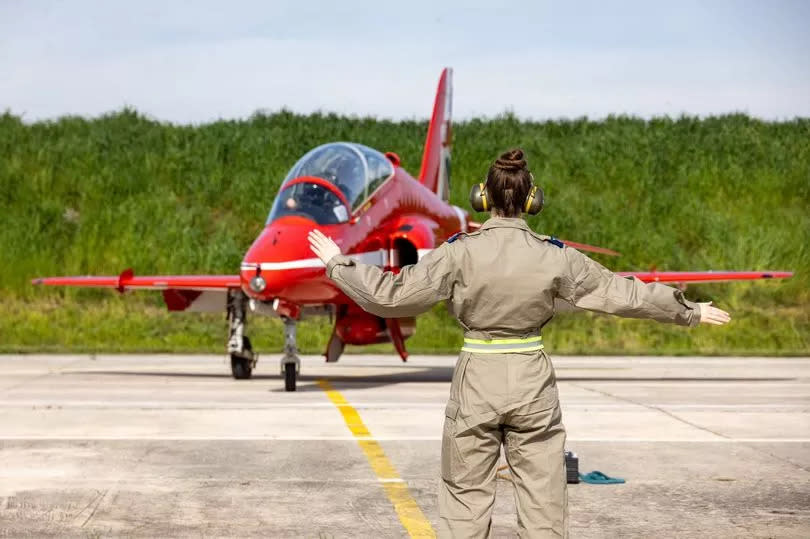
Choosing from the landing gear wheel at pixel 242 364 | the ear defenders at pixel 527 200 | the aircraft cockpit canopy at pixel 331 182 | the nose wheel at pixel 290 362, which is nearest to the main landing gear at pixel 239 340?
the landing gear wheel at pixel 242 364

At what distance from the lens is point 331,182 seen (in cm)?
1744

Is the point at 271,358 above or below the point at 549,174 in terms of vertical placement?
below

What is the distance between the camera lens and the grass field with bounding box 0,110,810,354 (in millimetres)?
33125

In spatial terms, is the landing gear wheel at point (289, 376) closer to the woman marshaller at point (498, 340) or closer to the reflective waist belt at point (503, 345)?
the woman marshaller at point (498, 340)

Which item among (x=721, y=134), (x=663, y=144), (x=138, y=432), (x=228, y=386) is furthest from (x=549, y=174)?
(x=138, y=432)

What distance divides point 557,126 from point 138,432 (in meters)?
39.5

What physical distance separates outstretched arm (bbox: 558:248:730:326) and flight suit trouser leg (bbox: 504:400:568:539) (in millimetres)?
445

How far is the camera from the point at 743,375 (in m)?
21.0

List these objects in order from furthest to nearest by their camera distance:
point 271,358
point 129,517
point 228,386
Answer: point 271,358 → point 228,386 → point 129,517

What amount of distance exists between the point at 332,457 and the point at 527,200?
539 cm

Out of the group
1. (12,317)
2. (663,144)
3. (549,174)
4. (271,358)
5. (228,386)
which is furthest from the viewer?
(663,144)

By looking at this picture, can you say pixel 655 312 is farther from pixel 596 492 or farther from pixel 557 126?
pixel 557 126

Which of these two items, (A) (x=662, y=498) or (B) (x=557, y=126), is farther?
(B) (x=557, y=126)

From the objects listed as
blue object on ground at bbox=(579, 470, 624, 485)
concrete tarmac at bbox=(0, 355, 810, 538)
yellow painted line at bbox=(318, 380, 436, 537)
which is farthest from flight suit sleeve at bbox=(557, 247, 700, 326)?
blue object on ground at bbox=(579, 470, 624, 485)
